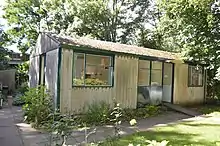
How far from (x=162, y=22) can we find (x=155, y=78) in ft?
13.3

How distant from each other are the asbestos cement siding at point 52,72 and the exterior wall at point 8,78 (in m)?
12.4

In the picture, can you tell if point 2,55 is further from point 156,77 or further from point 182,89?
point 182,89

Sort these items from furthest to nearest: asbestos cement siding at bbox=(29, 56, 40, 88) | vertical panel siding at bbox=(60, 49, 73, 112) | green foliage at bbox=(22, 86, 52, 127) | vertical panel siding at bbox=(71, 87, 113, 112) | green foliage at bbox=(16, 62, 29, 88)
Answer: green foliage at bbox=(16, 62, 29, 88), asbestos cement siding at bbox=(29, 56, 40, 88), vertical panel siding at bbox=(71, 87, 113, 112), vertical panel siding at bbox=(60, 49, 73, 112), green foliage at bbox=(22, 86, 52, 127)

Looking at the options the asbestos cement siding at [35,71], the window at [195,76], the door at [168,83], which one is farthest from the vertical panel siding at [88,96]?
the window at [195,76]

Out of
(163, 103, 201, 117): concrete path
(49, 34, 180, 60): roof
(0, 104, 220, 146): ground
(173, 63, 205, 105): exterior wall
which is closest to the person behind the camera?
(0, 104, 220, 146): ground

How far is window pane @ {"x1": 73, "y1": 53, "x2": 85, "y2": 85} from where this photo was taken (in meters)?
11.2

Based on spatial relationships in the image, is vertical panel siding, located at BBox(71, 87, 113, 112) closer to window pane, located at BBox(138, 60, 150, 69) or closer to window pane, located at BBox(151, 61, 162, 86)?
window pane, located at BBox(138, 60, 150, 69)

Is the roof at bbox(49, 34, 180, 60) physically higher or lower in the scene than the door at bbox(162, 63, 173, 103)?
higher

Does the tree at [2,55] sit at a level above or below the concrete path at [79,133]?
above

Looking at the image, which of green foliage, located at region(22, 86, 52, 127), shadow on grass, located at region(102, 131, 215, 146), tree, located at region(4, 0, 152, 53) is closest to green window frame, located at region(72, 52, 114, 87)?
green foliage, located at region(22, 86, 52, 127)

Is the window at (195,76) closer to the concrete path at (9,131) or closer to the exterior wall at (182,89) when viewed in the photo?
the exterior wall at (182,89)

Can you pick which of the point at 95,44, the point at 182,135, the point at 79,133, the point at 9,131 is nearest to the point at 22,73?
the point at 95,44

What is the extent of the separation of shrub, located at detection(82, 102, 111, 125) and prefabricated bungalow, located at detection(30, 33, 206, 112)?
0.68 m

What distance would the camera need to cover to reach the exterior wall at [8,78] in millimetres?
23411
